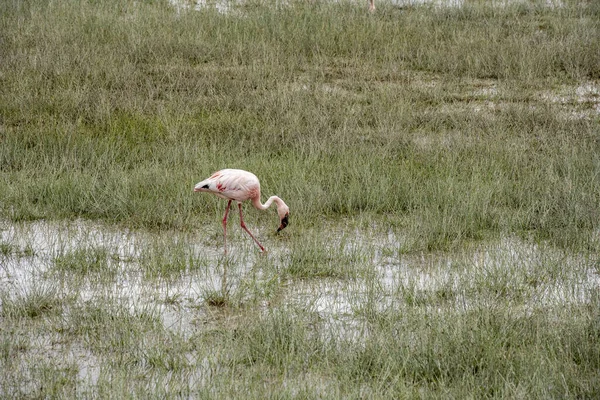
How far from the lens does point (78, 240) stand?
662 cm

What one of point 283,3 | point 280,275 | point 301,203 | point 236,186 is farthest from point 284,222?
point 283,3

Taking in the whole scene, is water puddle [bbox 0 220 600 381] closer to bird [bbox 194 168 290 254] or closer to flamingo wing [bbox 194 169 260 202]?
bird [bbox 194 168 290 254]

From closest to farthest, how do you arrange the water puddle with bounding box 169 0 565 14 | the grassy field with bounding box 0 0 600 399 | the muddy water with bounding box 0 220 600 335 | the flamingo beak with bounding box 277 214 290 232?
the grassy field with bounding box 0 0 600 399 → the muddy water with bounding box 0 220 600 335 → the flamingo beak with bounding box 277 214 290 232 → the water puddle with bounding box 169 0 565 14

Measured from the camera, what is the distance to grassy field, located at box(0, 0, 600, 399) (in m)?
4.64

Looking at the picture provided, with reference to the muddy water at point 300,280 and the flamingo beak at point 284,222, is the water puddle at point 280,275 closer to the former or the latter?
the muddy water at point 300,280

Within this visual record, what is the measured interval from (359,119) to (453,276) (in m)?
4.23

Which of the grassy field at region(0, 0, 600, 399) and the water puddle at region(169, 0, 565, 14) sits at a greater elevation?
the water puddle at region(169, 0, 565, 14)

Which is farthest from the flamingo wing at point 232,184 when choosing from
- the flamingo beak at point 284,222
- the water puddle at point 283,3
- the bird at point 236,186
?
the water puddle at point 283,3

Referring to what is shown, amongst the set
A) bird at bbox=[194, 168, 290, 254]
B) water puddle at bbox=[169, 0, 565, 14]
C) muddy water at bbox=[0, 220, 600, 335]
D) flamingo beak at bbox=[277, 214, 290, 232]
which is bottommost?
muddy water at bbox=[0, 220, 600, 335]

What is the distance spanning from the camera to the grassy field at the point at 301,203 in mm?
4637

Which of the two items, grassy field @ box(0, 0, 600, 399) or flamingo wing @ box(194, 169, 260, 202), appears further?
flamingo wing @ box(194, 169, 260, 202)

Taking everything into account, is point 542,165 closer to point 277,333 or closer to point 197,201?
point 197,201

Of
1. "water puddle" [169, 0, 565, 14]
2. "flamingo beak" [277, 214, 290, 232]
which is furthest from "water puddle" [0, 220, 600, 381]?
"water puddle" [169, 0, 565, 14]

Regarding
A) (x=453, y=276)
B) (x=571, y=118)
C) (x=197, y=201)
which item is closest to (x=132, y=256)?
(x=197, y=201)
